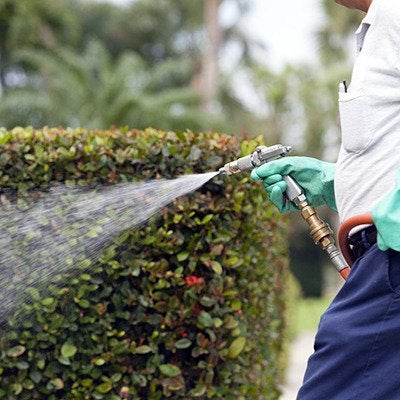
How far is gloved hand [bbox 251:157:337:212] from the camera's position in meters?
2.64

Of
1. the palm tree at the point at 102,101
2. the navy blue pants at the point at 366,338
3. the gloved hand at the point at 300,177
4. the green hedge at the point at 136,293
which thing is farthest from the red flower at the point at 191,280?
the palm tree at the point at 102,101

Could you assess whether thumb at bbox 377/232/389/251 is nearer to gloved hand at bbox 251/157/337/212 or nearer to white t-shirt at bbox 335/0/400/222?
white t-shirt at bbox 335/0/400/222

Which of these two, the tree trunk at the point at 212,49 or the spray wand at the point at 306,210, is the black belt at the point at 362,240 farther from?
the tree trunk at the point at 212,49

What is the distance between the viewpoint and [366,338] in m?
2.07

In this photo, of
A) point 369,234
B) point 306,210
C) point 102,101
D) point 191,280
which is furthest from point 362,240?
point 102,101

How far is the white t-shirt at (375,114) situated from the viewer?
2139mm

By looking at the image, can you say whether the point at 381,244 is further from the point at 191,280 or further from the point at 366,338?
the point at 191,280

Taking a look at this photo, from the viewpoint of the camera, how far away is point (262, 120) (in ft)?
71.6

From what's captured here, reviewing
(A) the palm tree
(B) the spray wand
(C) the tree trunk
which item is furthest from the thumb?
(C) the tree trunk

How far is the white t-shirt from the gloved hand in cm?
45

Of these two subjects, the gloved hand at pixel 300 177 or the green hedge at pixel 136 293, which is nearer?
the gloved hand at pixel 300 177

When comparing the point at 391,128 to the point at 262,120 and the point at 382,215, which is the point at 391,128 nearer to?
the point at 382,215

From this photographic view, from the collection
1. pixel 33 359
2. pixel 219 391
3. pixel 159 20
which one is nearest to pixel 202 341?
pixel 219 391

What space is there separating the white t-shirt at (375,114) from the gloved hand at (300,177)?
1.46 ft
